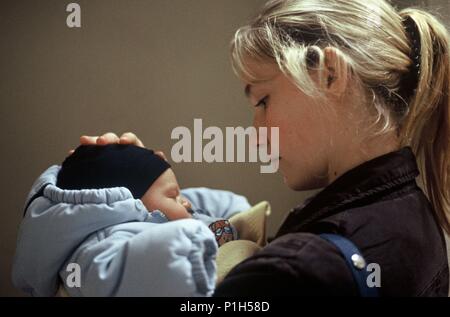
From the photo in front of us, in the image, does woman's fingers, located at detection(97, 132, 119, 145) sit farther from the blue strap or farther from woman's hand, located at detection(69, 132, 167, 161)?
the blue strap

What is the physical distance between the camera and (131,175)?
0.77 meters

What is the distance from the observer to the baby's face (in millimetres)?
795

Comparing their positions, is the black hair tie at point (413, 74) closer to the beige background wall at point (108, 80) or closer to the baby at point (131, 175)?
the beige background wall at point (108, 80)

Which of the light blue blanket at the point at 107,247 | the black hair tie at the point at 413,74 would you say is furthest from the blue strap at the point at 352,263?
the black hair tie at the point at 413,74

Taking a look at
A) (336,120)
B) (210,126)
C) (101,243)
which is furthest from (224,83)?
(101,243)

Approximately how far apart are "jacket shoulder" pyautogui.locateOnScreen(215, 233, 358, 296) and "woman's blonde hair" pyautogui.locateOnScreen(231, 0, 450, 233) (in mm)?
203

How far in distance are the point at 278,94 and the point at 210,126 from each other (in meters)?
0.13

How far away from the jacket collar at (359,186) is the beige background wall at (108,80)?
154 millimetres

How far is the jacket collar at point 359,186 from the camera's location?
0.67m

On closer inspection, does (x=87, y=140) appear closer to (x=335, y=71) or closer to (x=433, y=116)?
(x=335, y=71)

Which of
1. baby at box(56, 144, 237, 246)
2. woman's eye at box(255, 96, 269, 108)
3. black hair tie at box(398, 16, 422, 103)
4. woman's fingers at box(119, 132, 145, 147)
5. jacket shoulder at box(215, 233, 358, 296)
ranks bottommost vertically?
jacket shoulder at box(215, 233, 358, 296)

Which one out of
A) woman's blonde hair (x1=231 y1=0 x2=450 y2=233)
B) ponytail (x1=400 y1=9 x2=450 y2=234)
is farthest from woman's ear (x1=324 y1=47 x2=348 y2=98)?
ponytail (x1=400 y1=9 x2=450 y2=234)

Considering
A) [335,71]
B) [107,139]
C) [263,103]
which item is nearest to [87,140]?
[107,139]

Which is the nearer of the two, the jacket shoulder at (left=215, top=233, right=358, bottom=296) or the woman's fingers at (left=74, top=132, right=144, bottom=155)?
the jacket shoulder at (left=215, top=233, right=358, bottom=296)
